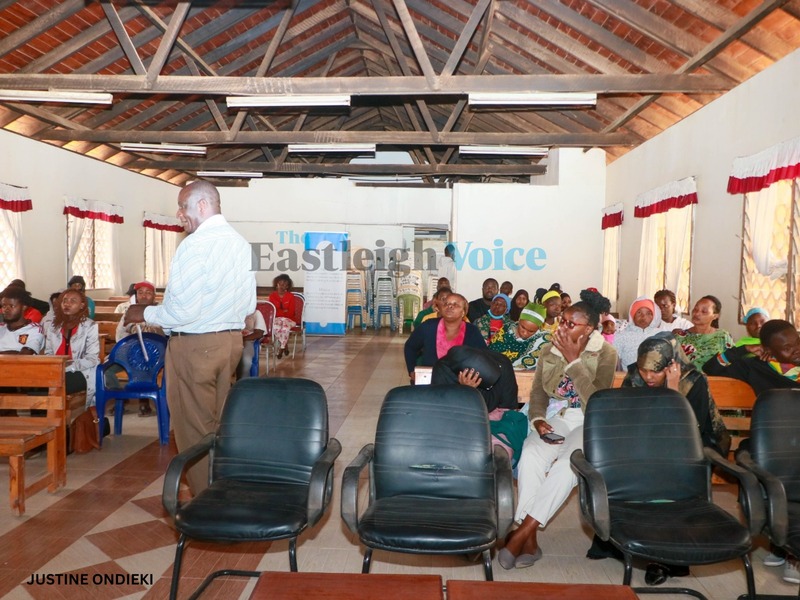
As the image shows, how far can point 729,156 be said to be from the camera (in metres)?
6.22

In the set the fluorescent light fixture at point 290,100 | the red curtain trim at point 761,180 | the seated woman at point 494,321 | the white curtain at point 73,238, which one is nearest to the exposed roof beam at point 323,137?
the white curtain at point 73,238

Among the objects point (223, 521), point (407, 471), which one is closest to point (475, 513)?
point (407, 471)

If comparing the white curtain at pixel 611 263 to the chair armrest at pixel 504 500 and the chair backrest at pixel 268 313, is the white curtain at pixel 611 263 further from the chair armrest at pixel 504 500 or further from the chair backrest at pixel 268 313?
the chair armrest at pixel 504 500

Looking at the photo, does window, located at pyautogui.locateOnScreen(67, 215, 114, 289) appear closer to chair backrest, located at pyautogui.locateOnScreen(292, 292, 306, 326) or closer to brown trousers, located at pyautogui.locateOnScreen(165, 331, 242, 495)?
chair backrest, located at pyautogui.locateOnScreen(292, 292, 306, 326)

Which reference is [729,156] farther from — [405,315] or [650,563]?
[405,315]

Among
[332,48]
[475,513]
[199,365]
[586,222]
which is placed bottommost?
[475,513]

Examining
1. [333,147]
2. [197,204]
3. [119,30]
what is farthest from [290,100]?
[197,204]

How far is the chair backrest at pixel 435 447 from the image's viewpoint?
2.48m

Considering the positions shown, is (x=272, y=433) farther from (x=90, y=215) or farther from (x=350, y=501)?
(x=90, y=215)

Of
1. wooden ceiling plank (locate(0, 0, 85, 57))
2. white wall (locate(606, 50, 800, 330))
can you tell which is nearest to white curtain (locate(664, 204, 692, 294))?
white wall (locate(606, 50, 800, 330))

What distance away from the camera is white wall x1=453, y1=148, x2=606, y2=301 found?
9.69 meters

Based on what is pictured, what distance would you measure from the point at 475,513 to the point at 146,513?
6.39 feet

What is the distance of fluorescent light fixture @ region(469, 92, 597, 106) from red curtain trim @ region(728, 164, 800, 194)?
4.93ft

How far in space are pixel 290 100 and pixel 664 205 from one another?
4391mm
